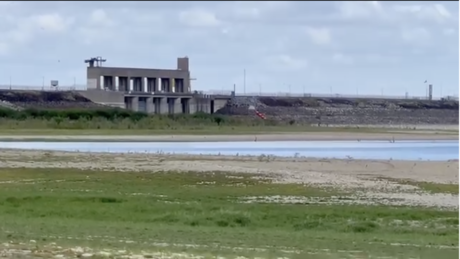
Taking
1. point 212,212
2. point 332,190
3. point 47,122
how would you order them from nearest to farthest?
1. point 212,212
2. point 332,190
3. point 47,122

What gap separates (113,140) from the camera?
2785 inches

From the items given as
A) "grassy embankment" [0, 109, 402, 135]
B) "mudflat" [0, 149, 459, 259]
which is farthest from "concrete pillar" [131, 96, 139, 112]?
"mudflat" [0, 149, 459, 259]

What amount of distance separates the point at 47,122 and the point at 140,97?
32.0 meters

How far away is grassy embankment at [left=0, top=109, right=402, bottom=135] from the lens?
8644 cm

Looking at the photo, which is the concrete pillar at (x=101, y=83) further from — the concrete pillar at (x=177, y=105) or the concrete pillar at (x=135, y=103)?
the concrete pillar at (x=177, y=105)

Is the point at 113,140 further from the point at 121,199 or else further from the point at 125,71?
the point at 125,71

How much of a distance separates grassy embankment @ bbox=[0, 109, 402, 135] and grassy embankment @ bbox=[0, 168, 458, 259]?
164ft

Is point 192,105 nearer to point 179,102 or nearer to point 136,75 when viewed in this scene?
point 179,102

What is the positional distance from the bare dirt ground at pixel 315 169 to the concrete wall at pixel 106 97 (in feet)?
231

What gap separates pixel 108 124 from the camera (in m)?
94.6

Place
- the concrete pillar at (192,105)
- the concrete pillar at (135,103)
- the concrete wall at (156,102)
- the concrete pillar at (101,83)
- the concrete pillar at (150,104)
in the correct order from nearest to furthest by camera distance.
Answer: the concrete wall at (156,102)
the concrete pillar at (135,103)
the concrete pillar at (150,104)
the concrete pillar at (101,83)
the concrete pillar at (192,105)

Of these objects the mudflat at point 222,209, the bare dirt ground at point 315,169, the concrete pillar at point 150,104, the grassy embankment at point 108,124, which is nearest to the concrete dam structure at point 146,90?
the concrete pillar at point 150,104

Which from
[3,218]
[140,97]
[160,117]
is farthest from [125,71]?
[3,218]

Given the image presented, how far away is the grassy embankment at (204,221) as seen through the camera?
1580 centimetres
